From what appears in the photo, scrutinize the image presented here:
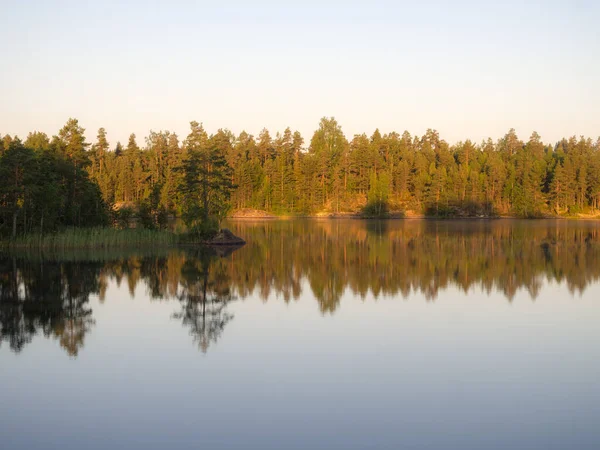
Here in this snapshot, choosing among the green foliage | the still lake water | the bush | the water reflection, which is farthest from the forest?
the still lake water

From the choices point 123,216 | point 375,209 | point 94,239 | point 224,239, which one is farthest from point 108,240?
point 375,209

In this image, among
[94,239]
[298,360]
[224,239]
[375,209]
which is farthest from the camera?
[375,209]

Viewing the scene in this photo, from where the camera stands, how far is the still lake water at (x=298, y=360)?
9.35m

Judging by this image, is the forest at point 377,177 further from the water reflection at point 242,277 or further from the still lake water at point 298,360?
the still lake water at point 298,360

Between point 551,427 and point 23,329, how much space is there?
13126 mm

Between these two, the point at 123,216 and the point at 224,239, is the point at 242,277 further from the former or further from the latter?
the point at 123,216

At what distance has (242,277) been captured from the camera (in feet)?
88.7

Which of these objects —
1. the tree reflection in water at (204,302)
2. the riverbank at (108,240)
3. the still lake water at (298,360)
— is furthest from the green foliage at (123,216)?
the still lake water at (298,360)

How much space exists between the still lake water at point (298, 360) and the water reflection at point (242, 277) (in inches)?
5.9

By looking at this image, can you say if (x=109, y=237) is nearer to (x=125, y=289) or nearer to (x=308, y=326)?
(x=125, y=289)

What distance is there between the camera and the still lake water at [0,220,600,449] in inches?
368

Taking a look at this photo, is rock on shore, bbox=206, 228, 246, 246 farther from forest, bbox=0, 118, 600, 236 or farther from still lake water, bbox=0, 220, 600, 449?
forest, bbox=0, 118, 600, 236

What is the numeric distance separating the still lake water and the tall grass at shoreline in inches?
441

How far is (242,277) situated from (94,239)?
17.0 meters
